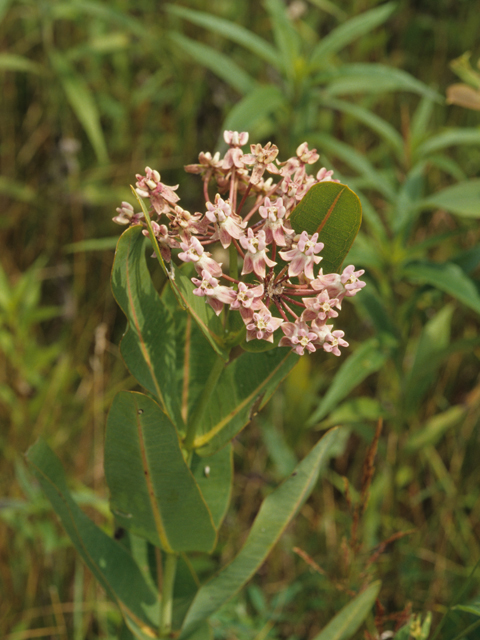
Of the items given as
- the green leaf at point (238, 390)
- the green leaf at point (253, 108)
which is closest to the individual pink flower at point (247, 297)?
the green leaf at point (238, 390)

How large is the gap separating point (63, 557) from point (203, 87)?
2.34 meters

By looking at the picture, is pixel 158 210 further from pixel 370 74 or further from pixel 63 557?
pixel 63 557

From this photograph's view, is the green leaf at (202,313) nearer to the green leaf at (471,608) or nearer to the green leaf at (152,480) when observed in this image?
the green leaf at (152,480)

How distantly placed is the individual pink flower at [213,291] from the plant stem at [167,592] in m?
0.68

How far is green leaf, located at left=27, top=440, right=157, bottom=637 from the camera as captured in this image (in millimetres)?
1225

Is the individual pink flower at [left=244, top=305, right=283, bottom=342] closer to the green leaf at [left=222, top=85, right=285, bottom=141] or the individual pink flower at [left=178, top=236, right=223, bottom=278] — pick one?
the individual pink flower at [left=178, top=236, right=223, bottom=278]

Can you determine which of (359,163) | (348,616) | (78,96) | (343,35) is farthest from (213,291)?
(78,96)

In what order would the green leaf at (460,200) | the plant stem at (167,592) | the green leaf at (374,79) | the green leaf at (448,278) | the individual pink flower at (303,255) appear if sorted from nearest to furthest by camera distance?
the individual pink flower at (303,255)
the plant stem at (167,592)
the green leaf at (448,278)
the green leaf at (460,200)
the green leaf at (374,79)

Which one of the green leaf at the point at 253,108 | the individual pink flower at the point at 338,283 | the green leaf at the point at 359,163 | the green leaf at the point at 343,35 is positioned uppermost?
the green leaf at the point at 343,35

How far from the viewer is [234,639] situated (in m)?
1.89

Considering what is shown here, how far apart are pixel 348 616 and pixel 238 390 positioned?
2.15 feet

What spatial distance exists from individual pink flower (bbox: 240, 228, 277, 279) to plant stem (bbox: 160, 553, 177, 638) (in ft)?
2.42

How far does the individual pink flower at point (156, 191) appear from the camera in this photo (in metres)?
1.06

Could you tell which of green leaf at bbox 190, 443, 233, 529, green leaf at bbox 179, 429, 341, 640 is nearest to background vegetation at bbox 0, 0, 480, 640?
green leaf at bbox 179, 429, 341, 640
